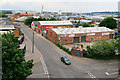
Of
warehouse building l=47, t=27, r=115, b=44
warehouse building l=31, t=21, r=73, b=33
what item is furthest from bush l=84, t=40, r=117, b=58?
warehouse building l=31, t=21, r=73, b=33

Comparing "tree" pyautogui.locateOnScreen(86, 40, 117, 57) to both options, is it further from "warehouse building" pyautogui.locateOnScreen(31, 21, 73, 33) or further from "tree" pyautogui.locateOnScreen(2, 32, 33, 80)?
"warehouse building" pyautogui.locateOnScreen(31, 21, 73, 33)

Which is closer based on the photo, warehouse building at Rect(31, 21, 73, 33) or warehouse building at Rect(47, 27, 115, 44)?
warehouse building at Rect(47, 27, 115, 44)

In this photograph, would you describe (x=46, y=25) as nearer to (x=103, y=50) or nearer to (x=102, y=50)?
(x=102, y=50)

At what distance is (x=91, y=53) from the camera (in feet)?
92.2

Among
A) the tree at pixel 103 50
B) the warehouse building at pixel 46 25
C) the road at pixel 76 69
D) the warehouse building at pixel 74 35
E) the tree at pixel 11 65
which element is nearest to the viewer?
the tree at pixel 11 65

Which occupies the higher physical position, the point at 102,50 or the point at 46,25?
the point at 46,25

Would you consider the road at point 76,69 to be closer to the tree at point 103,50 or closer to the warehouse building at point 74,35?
the tree at point 103,50

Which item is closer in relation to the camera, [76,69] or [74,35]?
[76,69]

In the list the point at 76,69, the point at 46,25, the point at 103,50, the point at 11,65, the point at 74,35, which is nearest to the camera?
the point at 11,65

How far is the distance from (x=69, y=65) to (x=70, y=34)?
729 inches

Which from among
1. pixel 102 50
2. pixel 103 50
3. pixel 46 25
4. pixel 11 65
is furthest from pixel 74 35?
pixel 11 65

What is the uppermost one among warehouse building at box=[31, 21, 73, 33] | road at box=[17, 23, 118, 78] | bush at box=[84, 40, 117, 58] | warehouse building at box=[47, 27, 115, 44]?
warehouse building at box=[31, 21, 73, 33]

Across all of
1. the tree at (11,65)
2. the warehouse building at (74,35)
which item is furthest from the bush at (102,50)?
the tree at (11,65)

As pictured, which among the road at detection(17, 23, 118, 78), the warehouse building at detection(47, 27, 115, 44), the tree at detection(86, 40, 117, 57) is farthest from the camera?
the warehouse building at detection(47, 27, 115, 44)
